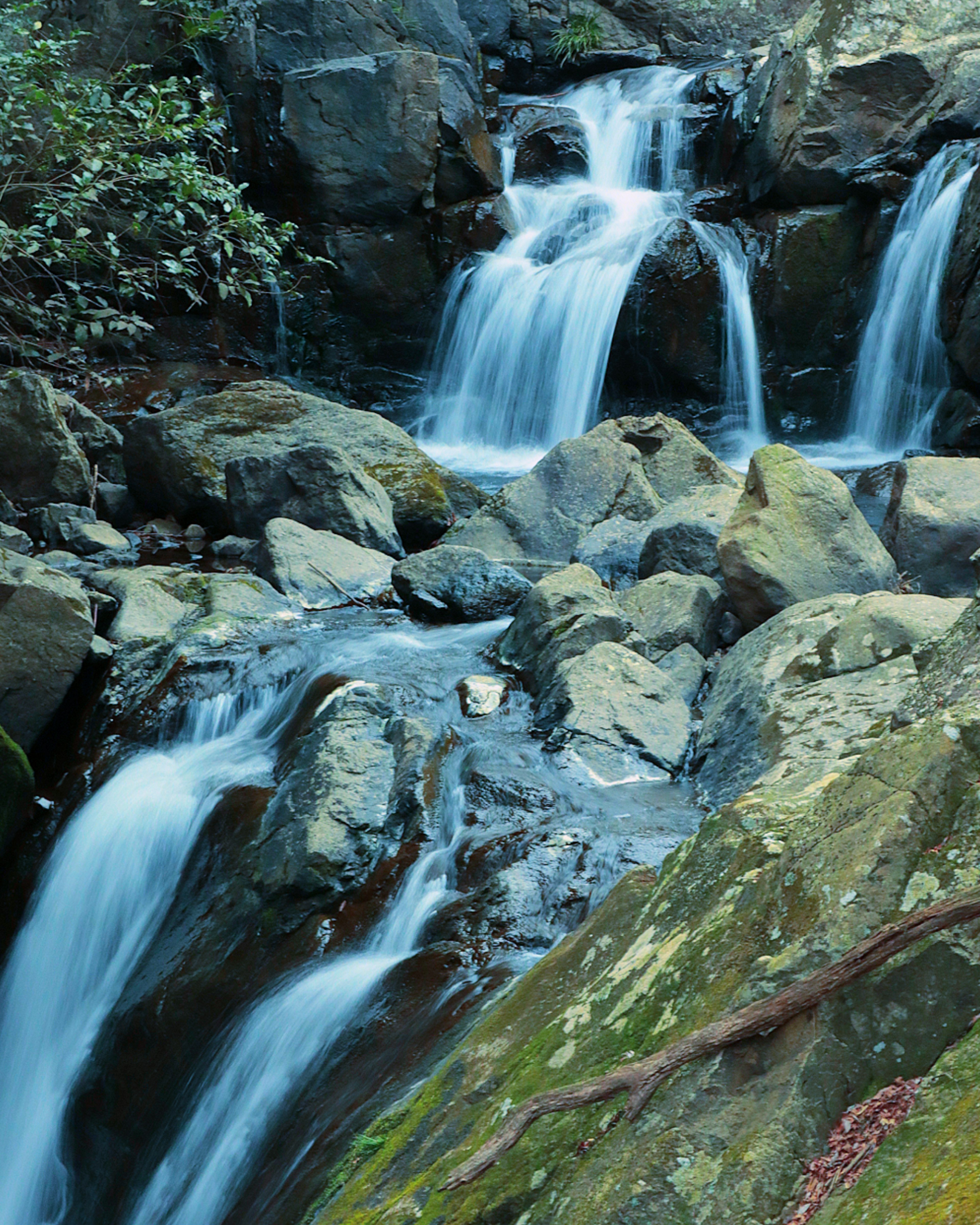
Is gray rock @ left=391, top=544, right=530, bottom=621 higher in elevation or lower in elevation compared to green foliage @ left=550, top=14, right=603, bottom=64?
lower

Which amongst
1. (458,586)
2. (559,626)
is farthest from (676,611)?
(458,586)

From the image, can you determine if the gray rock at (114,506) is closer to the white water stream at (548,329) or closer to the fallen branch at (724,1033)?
the white water stream at (548,329)

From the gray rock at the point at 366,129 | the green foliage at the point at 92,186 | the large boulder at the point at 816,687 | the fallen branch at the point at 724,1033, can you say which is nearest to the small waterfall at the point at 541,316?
the gray rock at the point at 366,129

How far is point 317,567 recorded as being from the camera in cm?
771

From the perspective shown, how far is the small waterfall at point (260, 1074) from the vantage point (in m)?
3.32

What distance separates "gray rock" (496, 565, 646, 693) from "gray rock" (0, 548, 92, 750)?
2.39 m

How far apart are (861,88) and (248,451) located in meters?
9.36

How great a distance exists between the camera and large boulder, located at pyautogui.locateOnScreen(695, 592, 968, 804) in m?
4.36

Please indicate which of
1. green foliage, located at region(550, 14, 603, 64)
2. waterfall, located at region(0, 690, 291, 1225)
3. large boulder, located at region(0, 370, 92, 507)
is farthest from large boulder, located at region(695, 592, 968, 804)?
green foliage, located at region(550, 14, 603, 64)

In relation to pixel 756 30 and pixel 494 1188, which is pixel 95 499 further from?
pixel 756 30

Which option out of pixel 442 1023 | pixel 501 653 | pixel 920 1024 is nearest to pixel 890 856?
pixel 920 1024

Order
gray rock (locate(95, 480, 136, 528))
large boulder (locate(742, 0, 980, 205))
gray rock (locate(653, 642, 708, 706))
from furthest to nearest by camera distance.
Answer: large boulder (locate(742, 0, 980, 205)) → gray rock (locate(95, 480, 136, 528)) → gray rock (locate(653, 642, 708, 706))

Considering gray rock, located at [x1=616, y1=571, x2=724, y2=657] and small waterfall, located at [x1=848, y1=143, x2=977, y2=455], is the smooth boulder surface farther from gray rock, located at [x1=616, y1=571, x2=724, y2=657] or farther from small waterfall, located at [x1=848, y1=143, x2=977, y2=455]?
small waterfall, located at [x1=848, y1=143, x2=977, y2=455]

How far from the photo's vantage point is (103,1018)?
14.1ft
